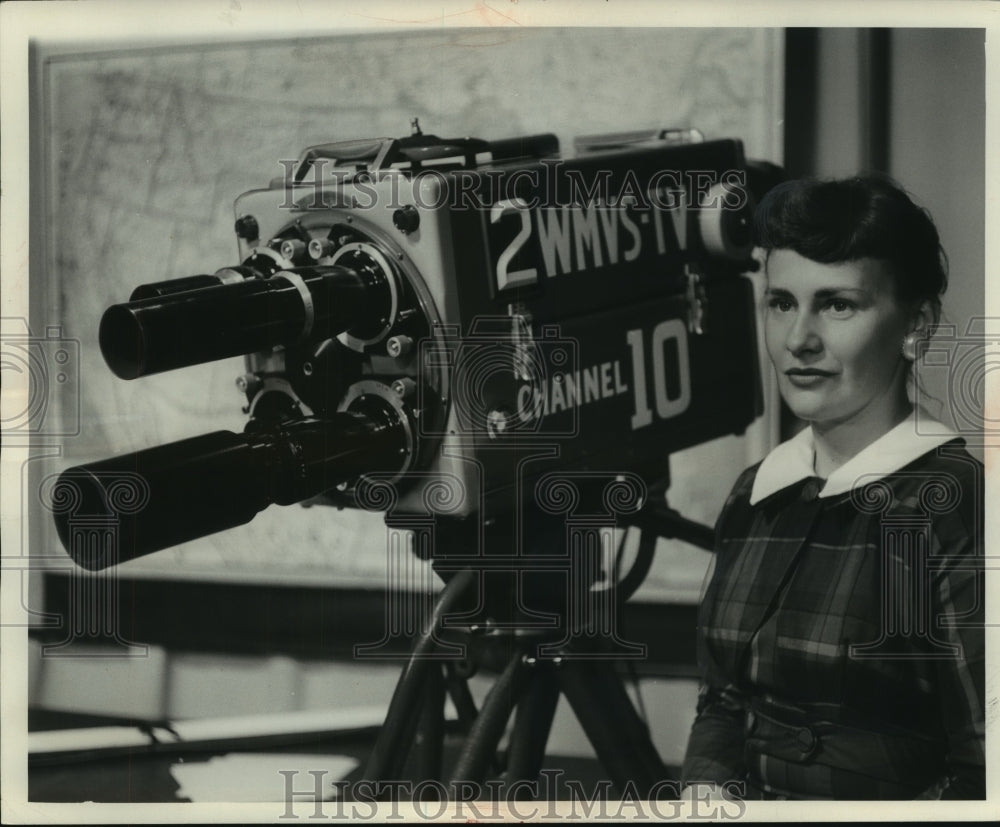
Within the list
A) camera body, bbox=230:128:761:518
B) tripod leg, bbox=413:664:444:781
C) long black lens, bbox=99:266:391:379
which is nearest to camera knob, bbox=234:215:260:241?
camera body, bbox=230:128:761:518

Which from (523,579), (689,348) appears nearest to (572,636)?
(523,579)

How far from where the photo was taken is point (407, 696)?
4.46 feet

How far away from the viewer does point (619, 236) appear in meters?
1.37

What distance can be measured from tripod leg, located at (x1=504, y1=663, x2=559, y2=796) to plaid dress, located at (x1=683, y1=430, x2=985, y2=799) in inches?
7.2

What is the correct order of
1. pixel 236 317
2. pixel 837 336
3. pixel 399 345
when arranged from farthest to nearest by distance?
pixel 837 336
pixel 399 345
pixel 236 317

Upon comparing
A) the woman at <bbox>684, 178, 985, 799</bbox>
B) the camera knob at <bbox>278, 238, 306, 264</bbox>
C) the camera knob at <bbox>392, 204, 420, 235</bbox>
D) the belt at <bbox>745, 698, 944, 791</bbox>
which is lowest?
the belt at <bbox>745, 698, 944, 791</bbox>

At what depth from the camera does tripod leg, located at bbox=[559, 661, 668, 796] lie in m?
1.40

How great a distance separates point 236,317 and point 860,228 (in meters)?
0.72

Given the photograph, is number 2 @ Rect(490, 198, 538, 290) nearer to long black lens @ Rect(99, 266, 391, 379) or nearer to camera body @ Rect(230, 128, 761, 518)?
camera body @ Rect(230, 128, 761, 518)

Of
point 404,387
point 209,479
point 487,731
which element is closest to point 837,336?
point 404,387

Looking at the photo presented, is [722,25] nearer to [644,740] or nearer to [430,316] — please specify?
[430,316]

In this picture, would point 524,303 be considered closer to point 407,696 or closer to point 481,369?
point 481,369

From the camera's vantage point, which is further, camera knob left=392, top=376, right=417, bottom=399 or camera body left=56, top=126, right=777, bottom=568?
camera knob left=392, top=376, right=417, bottom=399

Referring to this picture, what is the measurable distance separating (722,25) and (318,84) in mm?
499
